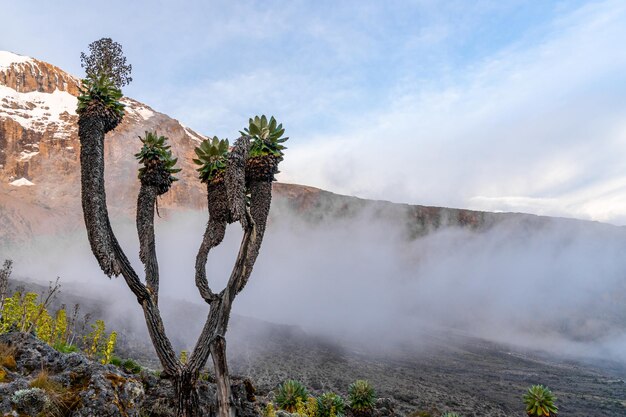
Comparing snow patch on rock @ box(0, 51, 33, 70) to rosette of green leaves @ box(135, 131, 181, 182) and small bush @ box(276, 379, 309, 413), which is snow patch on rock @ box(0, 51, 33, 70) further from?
rosette of green leaves @ box(135, 131, 181, 182)

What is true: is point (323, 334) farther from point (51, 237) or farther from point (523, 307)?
point (51, 237)

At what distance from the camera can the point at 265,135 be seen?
28.2 feet

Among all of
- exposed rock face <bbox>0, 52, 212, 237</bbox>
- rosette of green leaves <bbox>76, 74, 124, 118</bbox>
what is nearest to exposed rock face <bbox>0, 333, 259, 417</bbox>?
rosette of green leaves <bbox>76, 74, 124, 118</bbox>

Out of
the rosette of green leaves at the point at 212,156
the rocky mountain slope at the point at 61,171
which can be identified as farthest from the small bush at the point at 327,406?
the rocky mountain slope at the point at 61,171

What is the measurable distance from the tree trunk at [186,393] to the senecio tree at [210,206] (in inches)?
0.6

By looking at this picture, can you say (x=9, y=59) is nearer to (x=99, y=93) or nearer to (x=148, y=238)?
(x=99, y=93)

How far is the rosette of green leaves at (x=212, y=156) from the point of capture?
8.74 meters

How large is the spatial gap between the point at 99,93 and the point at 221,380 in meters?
6.21

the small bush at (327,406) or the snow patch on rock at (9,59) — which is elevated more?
the snow patch on rock at (9,59)

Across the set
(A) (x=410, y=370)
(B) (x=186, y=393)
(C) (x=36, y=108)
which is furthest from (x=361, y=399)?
(C) (x=36, y=108)

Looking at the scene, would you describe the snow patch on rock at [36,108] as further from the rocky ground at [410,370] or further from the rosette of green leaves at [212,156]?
the rosette of green leaves at [212,156]

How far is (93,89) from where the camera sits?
7980 millimetres

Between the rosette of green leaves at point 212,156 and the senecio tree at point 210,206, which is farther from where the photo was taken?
the rosette of green leaves at point 212,156

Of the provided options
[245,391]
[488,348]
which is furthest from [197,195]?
[245,391]
